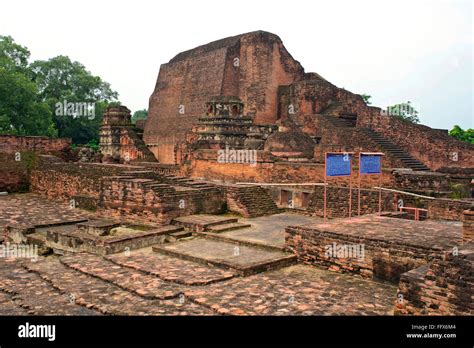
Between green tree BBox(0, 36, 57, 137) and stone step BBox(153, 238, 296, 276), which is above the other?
green tree BBox(0, 36, 57, 137)

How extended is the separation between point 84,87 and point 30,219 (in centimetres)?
3282

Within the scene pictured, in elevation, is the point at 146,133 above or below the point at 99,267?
above

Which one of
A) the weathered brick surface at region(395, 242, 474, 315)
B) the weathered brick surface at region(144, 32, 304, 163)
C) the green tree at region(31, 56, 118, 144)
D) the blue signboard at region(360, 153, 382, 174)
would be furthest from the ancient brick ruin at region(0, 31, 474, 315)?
the green tree at region(31, 56, 118, 144)

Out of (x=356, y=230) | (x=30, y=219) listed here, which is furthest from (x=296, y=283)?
(x=30, y=219)

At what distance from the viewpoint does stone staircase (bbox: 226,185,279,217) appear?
10570 millimetres

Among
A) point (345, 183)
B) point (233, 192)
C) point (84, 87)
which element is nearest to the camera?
point (233, 192)

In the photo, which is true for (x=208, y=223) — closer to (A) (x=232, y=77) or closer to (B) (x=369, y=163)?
(B) (x=369, y=163)

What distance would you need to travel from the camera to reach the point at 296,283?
595cm

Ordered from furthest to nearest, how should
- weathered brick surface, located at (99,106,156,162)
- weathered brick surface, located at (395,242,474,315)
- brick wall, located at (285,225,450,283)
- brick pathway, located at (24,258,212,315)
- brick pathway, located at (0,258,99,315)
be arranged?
1. weathered brick surface, located at (99,106,156,162)
2. brick wall, located at (285,225,450,283)
3. brick pathway, located at (0,258,99,315)
4. brick pathway, located at (24,258,212,315)
5. weathered brick surface, located at (395,242,474,315)

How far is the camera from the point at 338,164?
817cm

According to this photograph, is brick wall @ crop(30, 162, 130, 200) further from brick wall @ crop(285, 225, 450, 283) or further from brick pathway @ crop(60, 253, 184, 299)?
brick wall @ crop(285, 225, 450, 283)

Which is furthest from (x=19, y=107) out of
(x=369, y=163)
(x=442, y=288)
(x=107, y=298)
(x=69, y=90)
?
(x=442, y=288)

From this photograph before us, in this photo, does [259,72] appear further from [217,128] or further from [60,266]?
[60,266]

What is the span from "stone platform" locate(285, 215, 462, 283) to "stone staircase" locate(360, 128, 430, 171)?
8.10 meters
